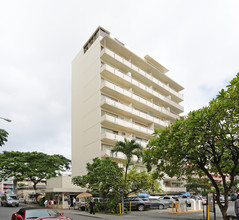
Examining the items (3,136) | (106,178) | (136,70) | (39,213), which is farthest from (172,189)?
(39,213)

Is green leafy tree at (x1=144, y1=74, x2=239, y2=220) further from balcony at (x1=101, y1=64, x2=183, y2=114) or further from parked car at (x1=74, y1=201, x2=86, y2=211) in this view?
balcony at (x1=101, y1=64, x2=183, y2=114)

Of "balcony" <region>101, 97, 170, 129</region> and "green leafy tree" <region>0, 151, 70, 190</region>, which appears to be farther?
"green leafy tree" <region>0, 151, 70, 190</region>

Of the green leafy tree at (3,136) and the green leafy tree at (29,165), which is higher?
the green leafy tree at (3,136)

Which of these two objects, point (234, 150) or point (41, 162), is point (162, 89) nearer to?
point (41, 162)

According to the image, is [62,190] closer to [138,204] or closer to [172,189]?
[138,204]

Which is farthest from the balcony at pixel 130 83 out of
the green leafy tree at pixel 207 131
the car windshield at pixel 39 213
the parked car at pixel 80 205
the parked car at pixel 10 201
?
the car windshield at pixel 39 213

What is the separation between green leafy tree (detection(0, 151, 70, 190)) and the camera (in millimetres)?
46688

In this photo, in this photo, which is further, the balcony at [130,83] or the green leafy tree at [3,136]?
the balcony at [130,83]

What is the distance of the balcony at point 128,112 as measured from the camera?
40656 millimetres

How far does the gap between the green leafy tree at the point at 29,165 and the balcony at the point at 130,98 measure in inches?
728

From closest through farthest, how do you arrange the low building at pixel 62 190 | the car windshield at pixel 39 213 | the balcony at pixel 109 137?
the car windshield at pixel 39 213 → the low building at pixel 62 190 → the balcony at pixel 109 137

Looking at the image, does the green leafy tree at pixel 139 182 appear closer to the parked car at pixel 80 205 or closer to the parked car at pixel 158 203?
the parked car at pixel 158 203

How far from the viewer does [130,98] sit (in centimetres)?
4462

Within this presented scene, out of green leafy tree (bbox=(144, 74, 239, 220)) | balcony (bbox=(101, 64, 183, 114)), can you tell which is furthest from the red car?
balcony (bbox=(101, 64, 183, 114))
